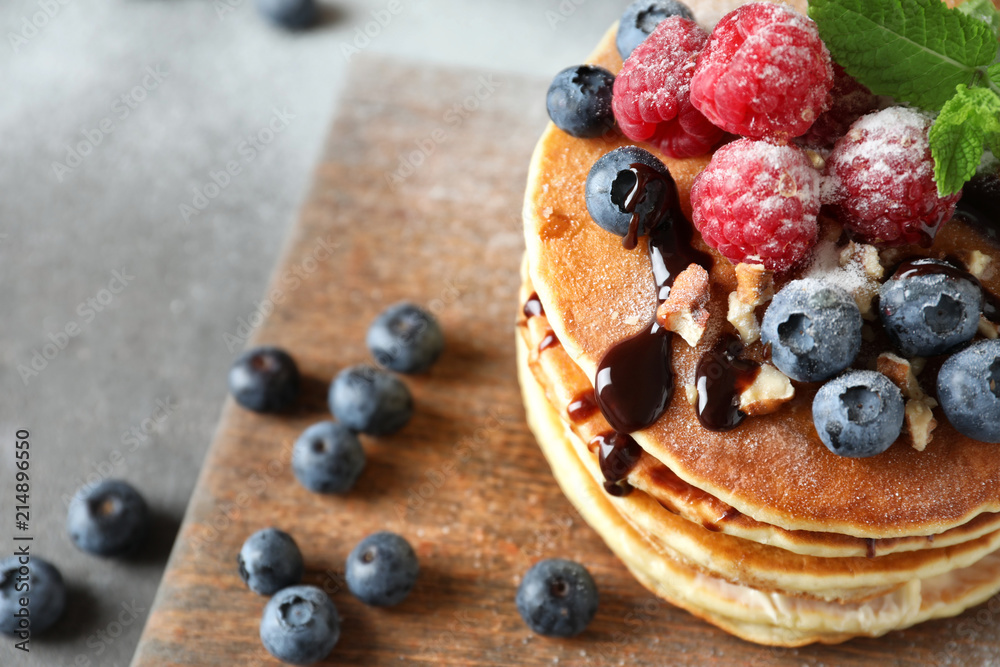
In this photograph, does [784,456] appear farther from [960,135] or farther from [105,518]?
[105,518]

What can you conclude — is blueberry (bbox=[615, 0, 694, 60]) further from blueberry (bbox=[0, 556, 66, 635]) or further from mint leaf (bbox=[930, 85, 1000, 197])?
blueberry (bbox=[0, 556, 66, 635])

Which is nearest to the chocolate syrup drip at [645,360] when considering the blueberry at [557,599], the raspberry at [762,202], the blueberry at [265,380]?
the raspberry at [762,202]

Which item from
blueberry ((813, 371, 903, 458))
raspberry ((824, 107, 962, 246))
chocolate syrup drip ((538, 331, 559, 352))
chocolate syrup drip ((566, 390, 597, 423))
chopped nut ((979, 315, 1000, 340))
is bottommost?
chocolate syrup drip ((566, 390, 597, 423))

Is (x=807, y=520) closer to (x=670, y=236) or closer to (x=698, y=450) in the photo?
(x=698, y=450)

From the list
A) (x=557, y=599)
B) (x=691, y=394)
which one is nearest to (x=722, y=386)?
(x=691, y=394)

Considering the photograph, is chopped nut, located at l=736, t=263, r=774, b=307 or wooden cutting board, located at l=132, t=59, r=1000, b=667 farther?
wooden cutting board, located at l=132, t=59, r=1000, b=667

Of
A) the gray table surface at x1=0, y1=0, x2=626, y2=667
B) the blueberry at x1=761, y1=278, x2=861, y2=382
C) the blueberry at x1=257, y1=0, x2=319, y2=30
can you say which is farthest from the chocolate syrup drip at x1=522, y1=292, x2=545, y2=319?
the blueberry at x1=257, y1=0, x2=319, y2=30
